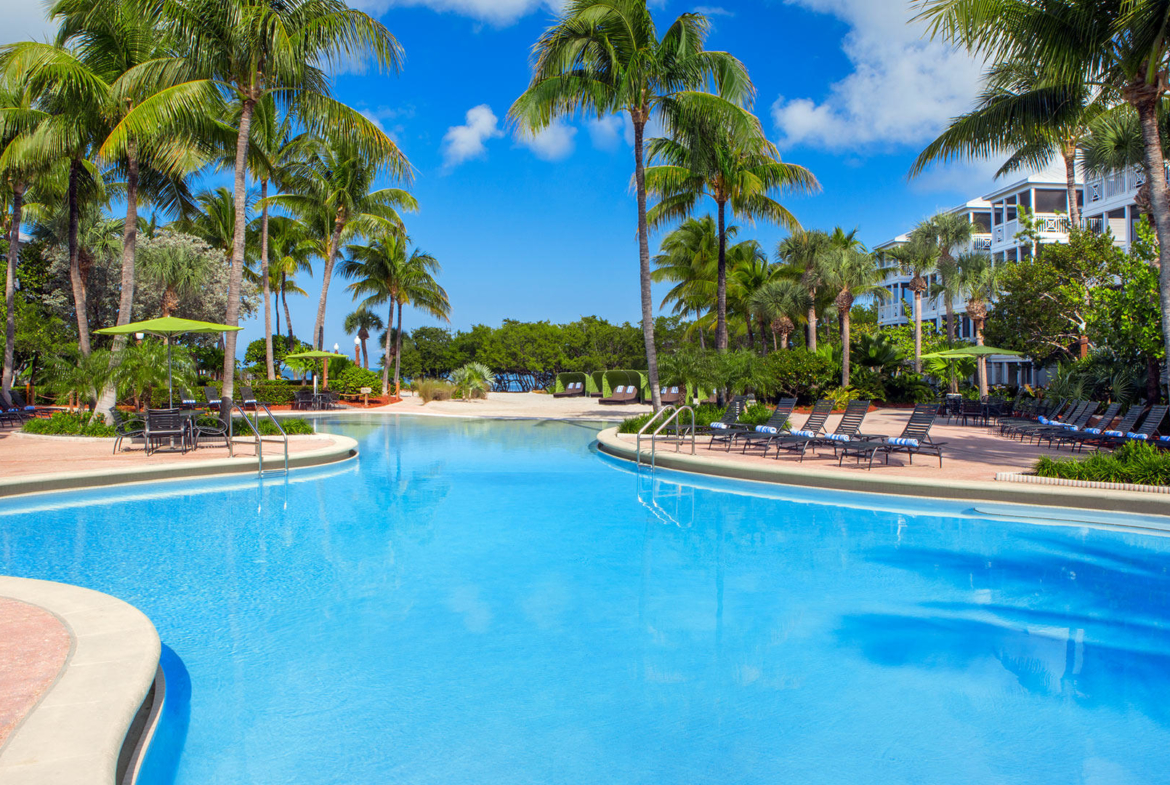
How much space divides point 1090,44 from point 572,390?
108 ft

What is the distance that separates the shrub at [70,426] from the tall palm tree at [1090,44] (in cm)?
1750

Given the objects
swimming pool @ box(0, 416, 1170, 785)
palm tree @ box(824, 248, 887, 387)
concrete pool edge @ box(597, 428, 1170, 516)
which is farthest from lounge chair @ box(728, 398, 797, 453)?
palm tree @ box(824, 248, 887, 387)

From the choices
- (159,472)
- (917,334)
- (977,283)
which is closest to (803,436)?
(159,472)

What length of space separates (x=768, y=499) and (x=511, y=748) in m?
7.39

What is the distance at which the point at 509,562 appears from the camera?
707cm

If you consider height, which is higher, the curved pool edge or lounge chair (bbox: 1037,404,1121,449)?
lounge chair (bbox: 1037,404,1121,449)

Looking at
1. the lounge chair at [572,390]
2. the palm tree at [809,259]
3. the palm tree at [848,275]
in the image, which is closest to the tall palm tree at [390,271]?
the lounge chair at [572,390]

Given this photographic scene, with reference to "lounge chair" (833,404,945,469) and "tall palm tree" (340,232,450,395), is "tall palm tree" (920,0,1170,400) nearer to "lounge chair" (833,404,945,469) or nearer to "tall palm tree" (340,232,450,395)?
"lounge chair" (833,404,945,469)

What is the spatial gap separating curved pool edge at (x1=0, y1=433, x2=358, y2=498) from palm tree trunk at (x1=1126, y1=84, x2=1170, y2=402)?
13.8 m

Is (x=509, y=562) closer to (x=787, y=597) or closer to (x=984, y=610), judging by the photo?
(x=787, y=597)

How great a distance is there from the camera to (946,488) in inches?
384

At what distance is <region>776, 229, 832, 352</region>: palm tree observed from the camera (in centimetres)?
3114

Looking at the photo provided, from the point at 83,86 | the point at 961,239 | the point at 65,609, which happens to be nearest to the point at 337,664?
the point at 65,609

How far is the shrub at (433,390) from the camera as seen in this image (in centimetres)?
3338
